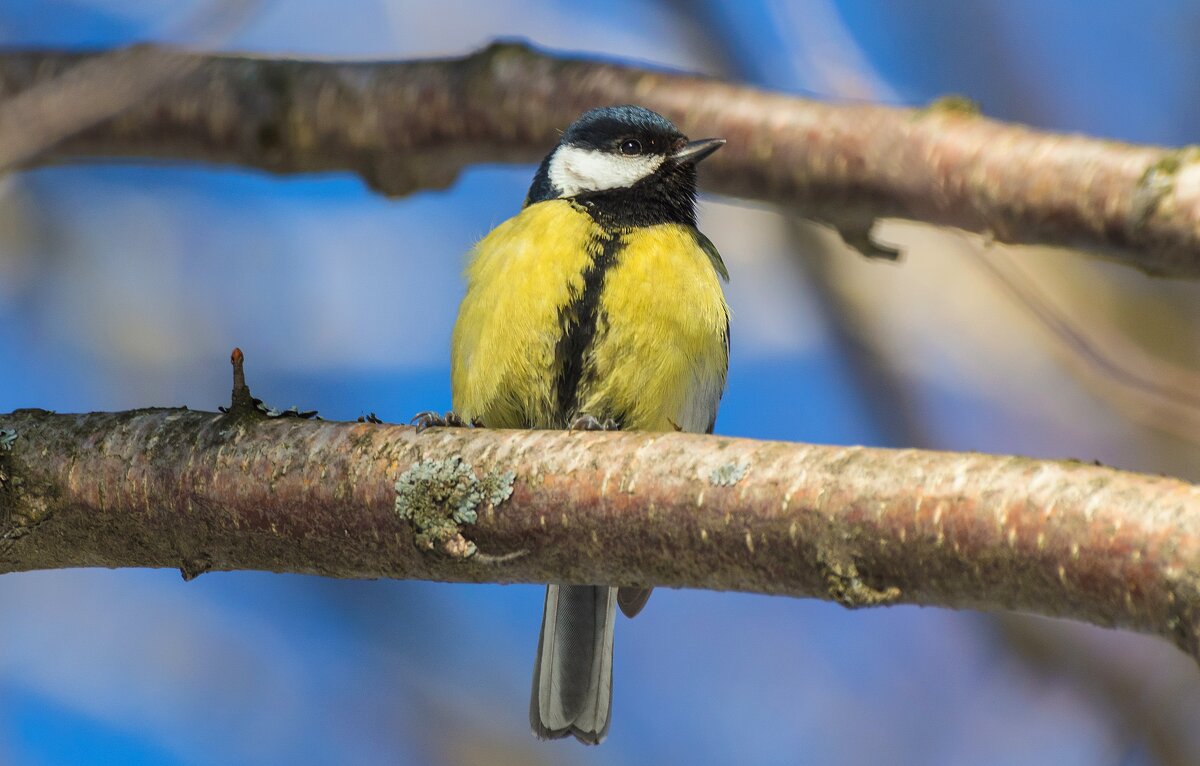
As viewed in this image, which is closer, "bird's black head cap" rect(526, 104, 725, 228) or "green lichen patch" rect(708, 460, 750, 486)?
"green lichen patch" rect(708, 460, 750, 486)

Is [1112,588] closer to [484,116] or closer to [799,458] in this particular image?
[799,458]

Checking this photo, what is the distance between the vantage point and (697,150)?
12.8 ft

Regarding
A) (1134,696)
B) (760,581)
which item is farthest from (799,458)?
(1134,696)

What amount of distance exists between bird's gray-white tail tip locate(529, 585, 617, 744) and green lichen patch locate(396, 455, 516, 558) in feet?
4.56

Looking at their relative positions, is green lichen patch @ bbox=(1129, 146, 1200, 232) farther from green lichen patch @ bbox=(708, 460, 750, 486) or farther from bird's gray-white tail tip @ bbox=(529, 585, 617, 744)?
bird's gray-white tail tip @ bbox=(529, 585, 617, 744)

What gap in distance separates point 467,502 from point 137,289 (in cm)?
491

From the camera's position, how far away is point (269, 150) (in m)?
4.18

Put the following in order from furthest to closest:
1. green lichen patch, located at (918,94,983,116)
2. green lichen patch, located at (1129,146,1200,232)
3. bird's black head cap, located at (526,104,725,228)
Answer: bird's black head cap, located at (526,104,725,228)
green lichen patch, located at (918,94,983,116)
green lichen patch, located at (1129,146,1200,232)

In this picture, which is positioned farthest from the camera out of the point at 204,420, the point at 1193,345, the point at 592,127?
the point at 1193,345

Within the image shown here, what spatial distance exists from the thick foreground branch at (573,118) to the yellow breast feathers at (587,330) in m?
0.56

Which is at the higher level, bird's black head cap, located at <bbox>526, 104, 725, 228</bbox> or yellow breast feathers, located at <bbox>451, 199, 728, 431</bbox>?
bird's black head cap, located at <bbox>526, 104, 725, 228</bbox>

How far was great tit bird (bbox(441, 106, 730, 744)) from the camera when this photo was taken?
11.1 ft

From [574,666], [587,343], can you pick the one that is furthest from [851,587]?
[574,666]

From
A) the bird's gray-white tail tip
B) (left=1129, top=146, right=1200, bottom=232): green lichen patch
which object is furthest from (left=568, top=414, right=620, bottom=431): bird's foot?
(left=1129, top=146, right=1200, bottom=232): green lichen patch
